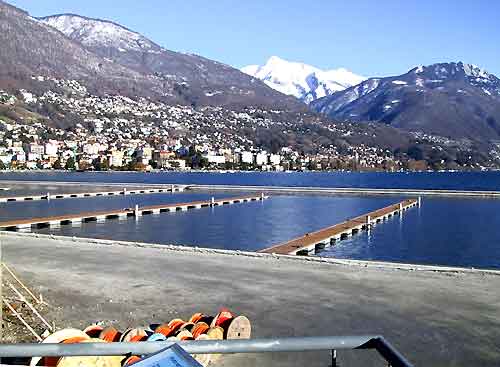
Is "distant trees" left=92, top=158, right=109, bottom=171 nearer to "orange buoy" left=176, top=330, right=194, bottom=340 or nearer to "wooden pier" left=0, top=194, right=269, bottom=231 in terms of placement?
"wooden pier" left=0, top=194, right=269, bottom=231

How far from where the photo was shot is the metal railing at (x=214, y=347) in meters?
3.16

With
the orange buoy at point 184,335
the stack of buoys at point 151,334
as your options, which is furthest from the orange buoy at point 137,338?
the orange buoy at point 184,335

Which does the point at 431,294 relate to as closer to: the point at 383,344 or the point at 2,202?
the point at 383,344

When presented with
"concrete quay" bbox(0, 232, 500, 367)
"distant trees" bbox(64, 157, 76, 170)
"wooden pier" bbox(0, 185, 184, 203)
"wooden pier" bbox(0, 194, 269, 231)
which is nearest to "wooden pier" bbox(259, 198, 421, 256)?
"concrete quay" bbox(0, 232, 500, 367)

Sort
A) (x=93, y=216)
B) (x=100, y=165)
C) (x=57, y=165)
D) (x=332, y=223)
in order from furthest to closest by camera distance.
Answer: (x=57, y=165), (x=100, y=165), (x=332, y=223), (x=93, y=216)

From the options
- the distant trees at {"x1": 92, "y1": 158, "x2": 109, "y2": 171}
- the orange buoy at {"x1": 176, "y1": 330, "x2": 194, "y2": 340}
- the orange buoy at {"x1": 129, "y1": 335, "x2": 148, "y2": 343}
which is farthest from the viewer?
the distant trees at {"x1": 92, "y1": 158, "x2": 109, "y2": 171}

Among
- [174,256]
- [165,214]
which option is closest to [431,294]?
[174,256]

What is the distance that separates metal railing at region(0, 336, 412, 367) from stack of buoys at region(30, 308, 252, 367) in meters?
2.07

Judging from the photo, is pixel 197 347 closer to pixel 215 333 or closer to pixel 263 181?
pixel 215 333

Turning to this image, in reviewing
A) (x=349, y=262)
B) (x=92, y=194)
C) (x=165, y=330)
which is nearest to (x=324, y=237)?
(x=349, y=262)

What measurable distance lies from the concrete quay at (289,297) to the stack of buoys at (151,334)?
426 millimetres

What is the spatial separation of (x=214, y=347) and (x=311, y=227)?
36147 mm

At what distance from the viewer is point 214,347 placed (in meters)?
3.26

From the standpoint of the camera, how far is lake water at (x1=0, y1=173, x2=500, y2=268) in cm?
2986
